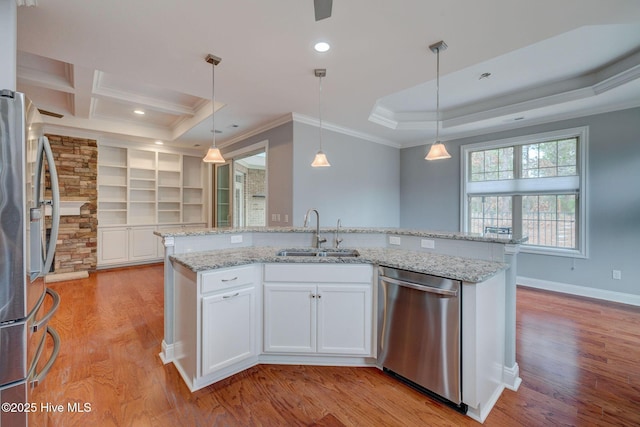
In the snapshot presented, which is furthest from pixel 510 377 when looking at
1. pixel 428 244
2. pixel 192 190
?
pixel 192 190

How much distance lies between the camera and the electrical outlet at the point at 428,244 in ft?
8.13

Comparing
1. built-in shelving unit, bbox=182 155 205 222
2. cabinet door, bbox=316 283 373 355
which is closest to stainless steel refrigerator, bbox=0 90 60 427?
cabinet door, bbox=316 283 373 355

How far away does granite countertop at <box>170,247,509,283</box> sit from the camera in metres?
1.83

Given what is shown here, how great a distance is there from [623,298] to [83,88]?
7.60 m

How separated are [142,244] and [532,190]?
755 cm

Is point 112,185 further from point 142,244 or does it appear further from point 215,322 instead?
point 215,322

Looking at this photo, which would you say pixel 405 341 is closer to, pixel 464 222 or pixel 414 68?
pixel 414 68

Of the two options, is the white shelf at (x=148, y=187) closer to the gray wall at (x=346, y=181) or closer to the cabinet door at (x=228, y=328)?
the gray wall at (x=346, y=181)

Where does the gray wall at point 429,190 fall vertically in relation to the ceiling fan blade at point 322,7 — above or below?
below

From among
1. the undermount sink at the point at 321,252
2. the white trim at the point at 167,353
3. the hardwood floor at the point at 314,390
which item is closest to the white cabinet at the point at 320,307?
the hardwood floor at the point at 314,390

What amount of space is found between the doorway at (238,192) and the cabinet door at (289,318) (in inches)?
108

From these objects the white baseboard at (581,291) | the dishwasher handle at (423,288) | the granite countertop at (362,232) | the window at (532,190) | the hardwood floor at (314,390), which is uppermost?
the window at (532,190)

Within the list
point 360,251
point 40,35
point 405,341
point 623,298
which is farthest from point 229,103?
point 623,298

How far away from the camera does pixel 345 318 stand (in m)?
2.23
